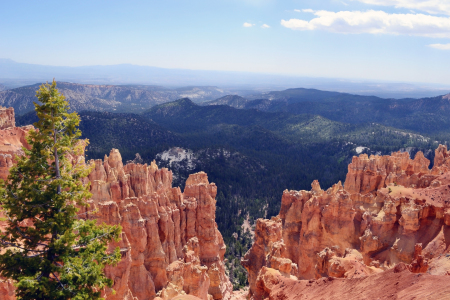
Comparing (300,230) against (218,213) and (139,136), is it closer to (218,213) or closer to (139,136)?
(218,213)

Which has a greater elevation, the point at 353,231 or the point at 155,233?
the point at 353,231

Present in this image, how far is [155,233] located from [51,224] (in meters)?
16.0

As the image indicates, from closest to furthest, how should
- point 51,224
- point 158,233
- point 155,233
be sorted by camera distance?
1. point 51,224
2. point 155,233
3. point 158,233

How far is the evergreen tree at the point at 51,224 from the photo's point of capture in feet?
44.0

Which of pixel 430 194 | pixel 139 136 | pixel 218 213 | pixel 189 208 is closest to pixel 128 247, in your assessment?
pixel 189 208

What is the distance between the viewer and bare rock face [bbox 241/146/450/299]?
24188mm

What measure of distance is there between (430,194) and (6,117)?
65.0 metres

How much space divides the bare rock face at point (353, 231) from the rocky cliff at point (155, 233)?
4.63 m

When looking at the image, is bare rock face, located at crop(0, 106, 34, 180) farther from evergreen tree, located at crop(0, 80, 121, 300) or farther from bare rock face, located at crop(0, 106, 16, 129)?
evergreen tree, located at crop(0, 80, 121, 300)

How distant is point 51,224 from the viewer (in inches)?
550

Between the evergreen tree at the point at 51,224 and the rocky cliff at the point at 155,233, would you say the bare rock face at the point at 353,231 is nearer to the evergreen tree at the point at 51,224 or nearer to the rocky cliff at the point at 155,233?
the rocky cliff at the point at 155,233

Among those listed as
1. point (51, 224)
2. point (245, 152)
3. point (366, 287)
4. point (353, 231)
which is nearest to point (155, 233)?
point (51, 224)

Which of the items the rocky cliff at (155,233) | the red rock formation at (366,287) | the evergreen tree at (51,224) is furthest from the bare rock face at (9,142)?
the red rock formation at (366,287)

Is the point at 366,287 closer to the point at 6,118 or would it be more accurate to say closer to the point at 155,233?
the point at 155,233
